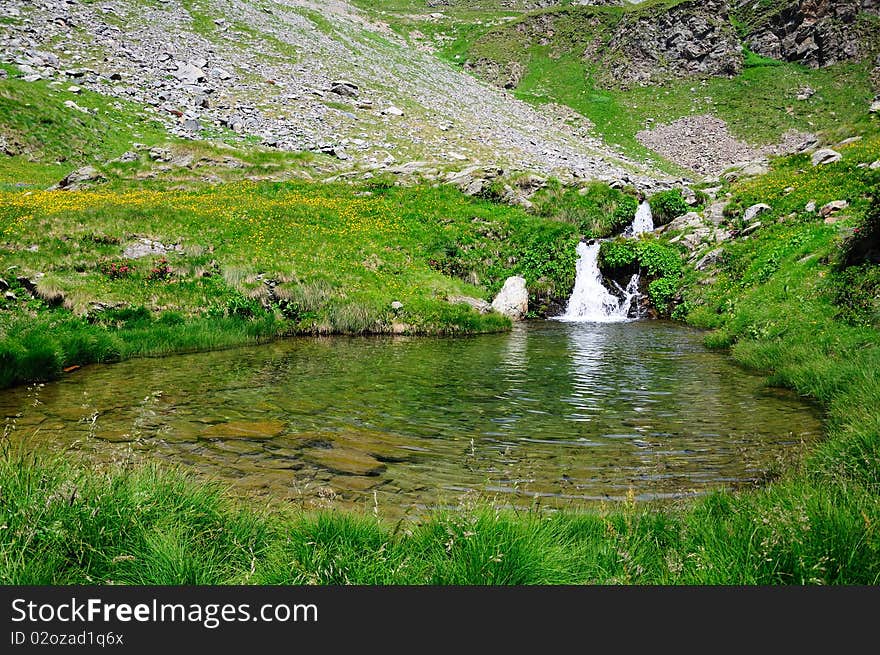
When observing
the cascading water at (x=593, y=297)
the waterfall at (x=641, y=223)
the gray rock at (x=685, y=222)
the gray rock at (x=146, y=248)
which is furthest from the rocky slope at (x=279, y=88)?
the gray rock at (x=146, y=248)

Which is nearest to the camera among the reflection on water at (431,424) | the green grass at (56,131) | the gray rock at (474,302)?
the reflection on water at (431,424)

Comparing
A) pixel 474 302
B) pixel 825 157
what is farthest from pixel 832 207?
pixel 474 302

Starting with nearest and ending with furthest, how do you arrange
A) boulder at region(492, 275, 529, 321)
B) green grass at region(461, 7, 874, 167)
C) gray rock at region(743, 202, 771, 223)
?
boulder at region(492, 275, 529, 321) → gray rock at region(743, 202, 771, 223) → green grass at region(461, 7, 874, 167)

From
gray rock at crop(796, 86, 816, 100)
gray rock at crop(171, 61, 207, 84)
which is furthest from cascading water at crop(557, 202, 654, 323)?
gray rock at crop(796, 86, 816, 100)

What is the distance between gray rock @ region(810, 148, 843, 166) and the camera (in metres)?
27.1

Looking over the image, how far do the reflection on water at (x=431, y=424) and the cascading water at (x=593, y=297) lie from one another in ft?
32.3

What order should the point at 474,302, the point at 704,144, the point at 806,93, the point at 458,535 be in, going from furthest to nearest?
the point at 806,93 → the point at 704,144 → the point at 474,302 → the point at 458,535

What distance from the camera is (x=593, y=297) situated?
996 inches

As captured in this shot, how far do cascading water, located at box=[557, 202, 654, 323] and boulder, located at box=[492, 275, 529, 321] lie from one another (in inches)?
74.0

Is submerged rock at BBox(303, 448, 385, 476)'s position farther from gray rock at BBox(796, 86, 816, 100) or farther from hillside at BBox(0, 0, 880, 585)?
gray rock at BBox(796, 86, 816, 100)

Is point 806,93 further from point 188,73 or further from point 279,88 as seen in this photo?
point 188,73

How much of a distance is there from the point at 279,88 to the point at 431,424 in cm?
5566

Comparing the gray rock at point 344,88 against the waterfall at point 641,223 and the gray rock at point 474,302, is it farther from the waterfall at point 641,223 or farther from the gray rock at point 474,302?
the gray rock at point 474,302

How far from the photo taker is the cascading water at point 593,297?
24.4m
